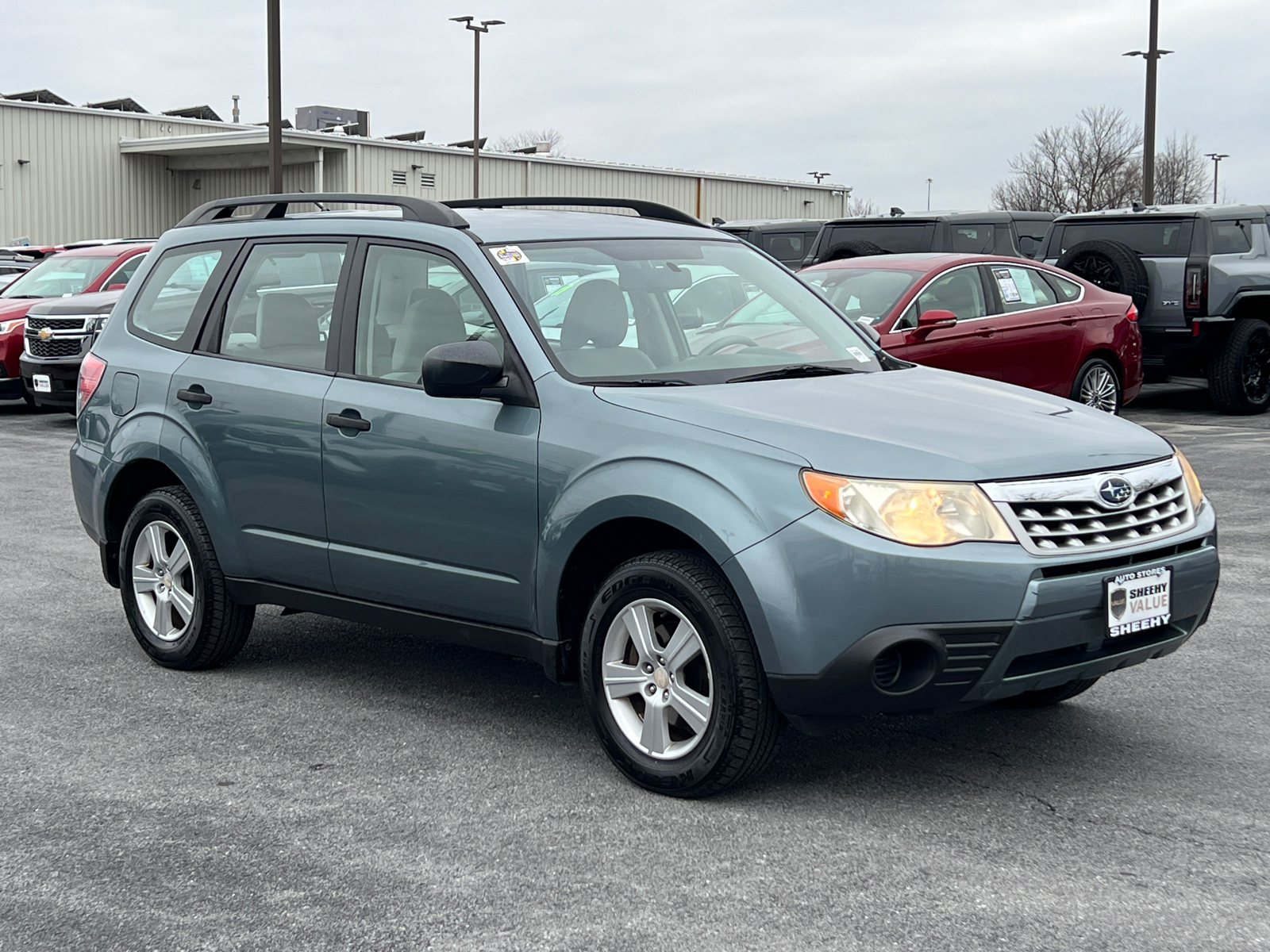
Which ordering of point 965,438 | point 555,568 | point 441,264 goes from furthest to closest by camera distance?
point 441,264 < point 555,568 < point 965,438

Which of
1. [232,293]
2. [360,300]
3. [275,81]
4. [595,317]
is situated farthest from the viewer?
[275,81]

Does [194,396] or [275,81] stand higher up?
[275,81]

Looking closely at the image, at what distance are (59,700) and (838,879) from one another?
3.07 m

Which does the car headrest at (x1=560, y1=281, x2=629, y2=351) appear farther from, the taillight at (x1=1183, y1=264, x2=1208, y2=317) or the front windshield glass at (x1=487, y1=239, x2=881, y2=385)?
the taillight at (x1=1183, y1=264, x2=1208, y2=317)

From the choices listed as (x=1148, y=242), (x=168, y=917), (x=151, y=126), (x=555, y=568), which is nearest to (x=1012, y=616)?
(x=555, y=568)

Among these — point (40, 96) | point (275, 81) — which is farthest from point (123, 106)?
point (275, 81)

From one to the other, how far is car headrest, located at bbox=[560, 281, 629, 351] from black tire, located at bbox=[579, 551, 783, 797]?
832 millimetres

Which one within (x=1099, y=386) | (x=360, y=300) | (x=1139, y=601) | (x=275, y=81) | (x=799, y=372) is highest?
(x=275, y=81)

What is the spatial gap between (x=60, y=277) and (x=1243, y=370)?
12.6 meters

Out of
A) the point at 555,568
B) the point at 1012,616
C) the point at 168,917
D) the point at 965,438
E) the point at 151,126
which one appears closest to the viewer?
the point at 168,917

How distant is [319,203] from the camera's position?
5945 millimetres

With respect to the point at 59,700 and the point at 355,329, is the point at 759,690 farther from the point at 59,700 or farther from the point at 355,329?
the point at 59,700

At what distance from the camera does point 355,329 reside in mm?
5270

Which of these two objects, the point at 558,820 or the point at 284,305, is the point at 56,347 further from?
the point at 558,820
